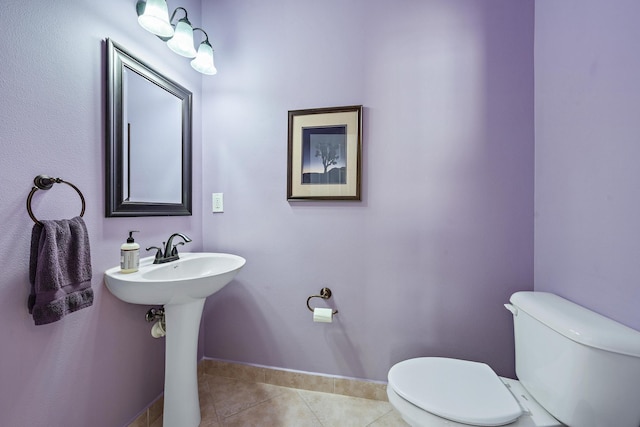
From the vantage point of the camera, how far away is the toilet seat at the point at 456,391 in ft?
2.64

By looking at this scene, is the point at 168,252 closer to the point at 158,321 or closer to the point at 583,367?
the point at 158,321

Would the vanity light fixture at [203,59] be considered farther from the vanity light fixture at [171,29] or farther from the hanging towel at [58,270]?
the hanging towel at [58,270]

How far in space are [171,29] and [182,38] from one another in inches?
3.3

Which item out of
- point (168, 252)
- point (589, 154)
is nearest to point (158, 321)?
point (168, 252)

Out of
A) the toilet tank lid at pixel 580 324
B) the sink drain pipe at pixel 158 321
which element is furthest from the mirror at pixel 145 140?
the toilet tank lid at pixel 580 324

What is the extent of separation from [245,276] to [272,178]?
633 mm

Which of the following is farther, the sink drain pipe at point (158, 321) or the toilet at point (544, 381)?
the sink drain pipe at point (158, 321)

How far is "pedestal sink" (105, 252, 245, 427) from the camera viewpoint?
0.97m

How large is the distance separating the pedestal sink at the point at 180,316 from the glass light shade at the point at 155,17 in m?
1.03

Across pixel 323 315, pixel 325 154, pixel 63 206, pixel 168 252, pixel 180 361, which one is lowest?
pixel 180 361

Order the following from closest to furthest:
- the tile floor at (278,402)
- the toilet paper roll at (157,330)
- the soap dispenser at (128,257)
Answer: the soap dispenser at (128,257)
the toilet paper roll at (157,330)
the tile floor at (278,402)

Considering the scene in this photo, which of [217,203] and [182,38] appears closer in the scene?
[182,38]

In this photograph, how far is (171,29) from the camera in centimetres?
113

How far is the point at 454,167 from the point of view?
1.32 m
